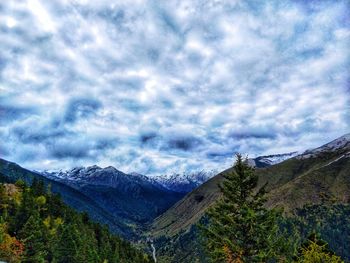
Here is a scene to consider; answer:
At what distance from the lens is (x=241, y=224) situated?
32719mm

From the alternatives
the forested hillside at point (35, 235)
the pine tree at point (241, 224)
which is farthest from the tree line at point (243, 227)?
the forested hillside at point (35, 235)

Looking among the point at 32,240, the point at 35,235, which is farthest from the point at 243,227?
the point at 32,240

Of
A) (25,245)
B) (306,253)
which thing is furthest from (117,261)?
(306,253)

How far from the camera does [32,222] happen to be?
63.1 m

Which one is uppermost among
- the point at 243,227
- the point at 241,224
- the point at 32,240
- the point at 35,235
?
the point at 35,235

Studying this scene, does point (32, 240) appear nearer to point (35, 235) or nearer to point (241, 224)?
point (35, 235)

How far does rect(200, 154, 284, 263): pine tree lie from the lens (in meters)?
31.9

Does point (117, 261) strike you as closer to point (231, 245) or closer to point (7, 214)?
point (7, 214)

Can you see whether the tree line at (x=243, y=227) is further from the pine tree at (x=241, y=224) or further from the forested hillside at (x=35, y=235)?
the forested hillside at (x=35, y=235)

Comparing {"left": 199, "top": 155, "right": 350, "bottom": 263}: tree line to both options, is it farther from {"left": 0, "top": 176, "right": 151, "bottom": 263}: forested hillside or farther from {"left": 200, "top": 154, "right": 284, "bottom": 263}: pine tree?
{"left": 0, "top": 176, "right": 151, "bottom": 263}: forested hillside

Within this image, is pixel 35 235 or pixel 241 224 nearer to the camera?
pixel 241 224

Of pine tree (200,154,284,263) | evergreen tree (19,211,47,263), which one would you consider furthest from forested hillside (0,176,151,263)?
pine tree (200,154,284,263)

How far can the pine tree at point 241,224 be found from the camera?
31866 mm

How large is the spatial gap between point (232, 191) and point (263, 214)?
369 centimetres
